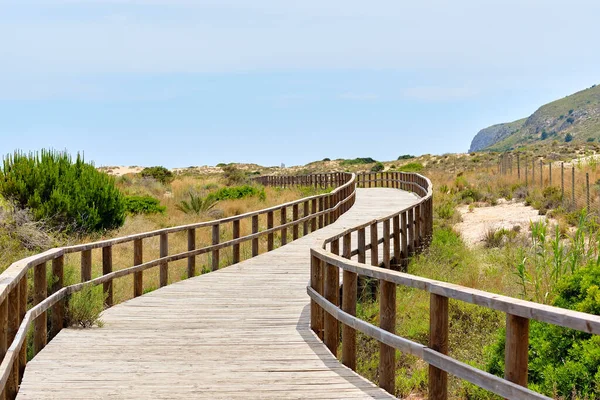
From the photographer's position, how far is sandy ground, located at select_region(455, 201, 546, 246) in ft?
79.7

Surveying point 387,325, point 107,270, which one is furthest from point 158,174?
point 387,325

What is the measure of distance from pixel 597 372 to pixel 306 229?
15.8 metres

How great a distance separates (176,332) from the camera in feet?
30.7

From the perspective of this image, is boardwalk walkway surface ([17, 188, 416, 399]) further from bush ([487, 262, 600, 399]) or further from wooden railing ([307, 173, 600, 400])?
bush ([487, 262, 600, 399])

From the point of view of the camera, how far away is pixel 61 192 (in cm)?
2105

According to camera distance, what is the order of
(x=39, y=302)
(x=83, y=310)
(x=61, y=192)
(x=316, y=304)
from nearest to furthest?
(x=39, y=302) → (x=316, y=304) → (x=83, y=310) → (x=61, y=192)

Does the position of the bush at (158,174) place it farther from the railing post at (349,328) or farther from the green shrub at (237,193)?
the railing post at (349,328)

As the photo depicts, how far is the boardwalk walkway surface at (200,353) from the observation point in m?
6.66

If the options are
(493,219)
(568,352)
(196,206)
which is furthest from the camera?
(196,206)

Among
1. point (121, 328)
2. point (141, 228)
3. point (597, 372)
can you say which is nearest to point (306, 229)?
point (141, 228)

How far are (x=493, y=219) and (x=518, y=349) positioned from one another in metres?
22.5

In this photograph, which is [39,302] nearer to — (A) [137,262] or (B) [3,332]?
(B) [3,332]

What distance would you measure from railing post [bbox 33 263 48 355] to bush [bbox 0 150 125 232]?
1130 cm

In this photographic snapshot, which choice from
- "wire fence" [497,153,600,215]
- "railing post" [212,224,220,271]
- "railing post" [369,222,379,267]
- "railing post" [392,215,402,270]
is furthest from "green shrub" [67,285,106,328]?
"wire fence" [497,153,600,215]
